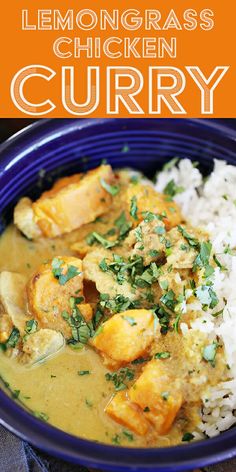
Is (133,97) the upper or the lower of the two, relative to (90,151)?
upper

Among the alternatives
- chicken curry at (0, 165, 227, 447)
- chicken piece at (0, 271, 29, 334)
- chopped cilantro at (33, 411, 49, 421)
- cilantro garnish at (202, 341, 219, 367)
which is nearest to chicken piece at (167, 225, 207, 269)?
chicken curry at (0, 165, 227, 447)

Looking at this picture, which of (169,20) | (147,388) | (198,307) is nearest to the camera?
(147,388)

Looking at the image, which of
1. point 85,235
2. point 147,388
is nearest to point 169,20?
point 85,235

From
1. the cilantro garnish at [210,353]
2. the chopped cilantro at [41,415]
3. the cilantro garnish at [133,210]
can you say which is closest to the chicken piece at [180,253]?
the cilantro garnish at [133,210]

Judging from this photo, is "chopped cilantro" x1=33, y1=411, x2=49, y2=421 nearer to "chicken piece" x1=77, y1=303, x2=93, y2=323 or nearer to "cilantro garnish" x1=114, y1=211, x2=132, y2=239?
"chicken piece" x1=77, y1=303, x2=93, y2=323

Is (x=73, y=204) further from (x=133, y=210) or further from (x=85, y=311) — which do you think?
(x=85, y=311)

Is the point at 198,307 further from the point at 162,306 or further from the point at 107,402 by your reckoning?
the point at 107,402
